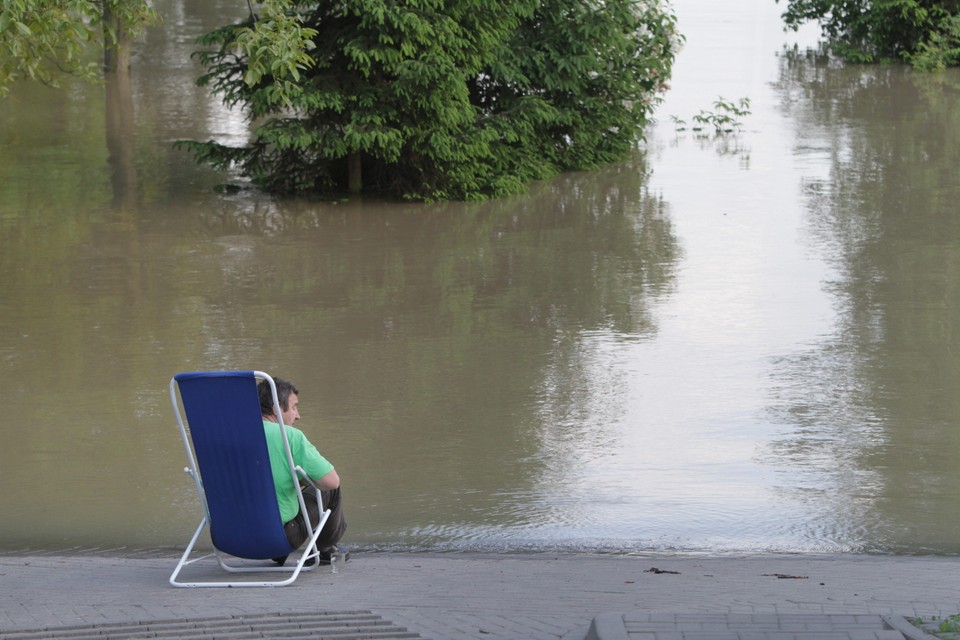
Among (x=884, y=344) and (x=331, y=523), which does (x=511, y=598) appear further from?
(x=884, y=344)

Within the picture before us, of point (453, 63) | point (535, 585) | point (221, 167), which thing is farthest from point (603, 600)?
point (221, 167)

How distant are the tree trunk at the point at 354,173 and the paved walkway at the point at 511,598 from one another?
9870 millimetres

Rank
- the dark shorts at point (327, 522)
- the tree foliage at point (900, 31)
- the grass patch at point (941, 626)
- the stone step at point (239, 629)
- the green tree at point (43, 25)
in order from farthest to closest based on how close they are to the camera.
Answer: the tree foliage at point (900, 31) < the green tree at point (43, 25) < the dark shorts at point (327, 522) < the stone step at point (239, 629) < the grass patch at point (941, 626)

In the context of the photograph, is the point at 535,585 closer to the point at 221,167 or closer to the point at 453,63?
the point at 453,63

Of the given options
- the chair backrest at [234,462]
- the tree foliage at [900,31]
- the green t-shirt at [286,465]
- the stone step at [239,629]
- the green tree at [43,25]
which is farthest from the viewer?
the tree foliage at [900,31]

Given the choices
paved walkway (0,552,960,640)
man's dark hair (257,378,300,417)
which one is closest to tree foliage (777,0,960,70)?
paved walkway (0,552,960,640)

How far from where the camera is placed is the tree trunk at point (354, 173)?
15.8 metres

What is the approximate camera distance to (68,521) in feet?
23.2

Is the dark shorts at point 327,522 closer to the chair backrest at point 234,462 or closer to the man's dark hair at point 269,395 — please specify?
the chair backrest at point 234,462

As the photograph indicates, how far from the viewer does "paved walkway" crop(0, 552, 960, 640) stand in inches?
187

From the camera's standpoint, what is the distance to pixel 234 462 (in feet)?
18.0

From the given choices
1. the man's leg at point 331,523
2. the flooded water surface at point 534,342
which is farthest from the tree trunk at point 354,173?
the man's leg at point 331,523

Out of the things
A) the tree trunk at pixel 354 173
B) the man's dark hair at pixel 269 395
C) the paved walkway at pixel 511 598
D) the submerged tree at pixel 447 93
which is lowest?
the paved walkway at pixel 511 598

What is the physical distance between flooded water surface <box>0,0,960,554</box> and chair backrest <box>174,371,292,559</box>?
118 cm
